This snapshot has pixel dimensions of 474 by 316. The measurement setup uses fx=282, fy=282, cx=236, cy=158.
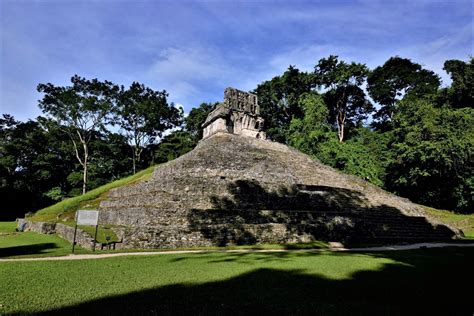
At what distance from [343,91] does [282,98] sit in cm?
854

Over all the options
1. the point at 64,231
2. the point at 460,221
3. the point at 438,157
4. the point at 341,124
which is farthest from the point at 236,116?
the point at 341,124

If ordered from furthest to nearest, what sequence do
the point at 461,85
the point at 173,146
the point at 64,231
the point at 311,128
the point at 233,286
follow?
the point at 173,146, the point at 311,128, the point at 461,85, the point at 64,231, the point at 233,286

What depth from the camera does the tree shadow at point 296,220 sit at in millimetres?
11570

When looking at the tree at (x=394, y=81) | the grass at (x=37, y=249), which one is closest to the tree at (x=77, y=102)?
the grass at (x=37, y=249)

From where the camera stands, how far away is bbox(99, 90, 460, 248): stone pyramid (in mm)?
11211

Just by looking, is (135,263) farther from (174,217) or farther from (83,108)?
(83,108)

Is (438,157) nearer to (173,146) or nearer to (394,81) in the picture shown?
(394,81)

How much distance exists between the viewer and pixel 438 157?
2114cm

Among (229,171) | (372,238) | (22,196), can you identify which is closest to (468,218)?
(372,238)

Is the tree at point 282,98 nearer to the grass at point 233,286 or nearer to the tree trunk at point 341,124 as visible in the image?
the tree trunk at point 341,124

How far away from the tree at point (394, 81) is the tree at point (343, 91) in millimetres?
1935

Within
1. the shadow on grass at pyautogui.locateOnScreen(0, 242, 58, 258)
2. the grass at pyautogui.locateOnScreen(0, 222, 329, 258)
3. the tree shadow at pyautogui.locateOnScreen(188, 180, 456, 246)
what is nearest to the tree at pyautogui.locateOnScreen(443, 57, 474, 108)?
the tree shadow at pyautogui.locateOnScreen(188, 180, 456, 246)

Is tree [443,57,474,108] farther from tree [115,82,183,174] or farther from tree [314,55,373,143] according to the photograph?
tree [115,82,183,174]

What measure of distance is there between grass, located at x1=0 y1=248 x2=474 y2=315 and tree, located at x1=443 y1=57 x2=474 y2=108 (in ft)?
95.0
